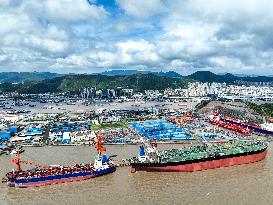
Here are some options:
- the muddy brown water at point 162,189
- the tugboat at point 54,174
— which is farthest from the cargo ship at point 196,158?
the tugboat at point 54,174

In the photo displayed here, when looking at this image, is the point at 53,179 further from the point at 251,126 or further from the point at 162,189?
the point at 251,126

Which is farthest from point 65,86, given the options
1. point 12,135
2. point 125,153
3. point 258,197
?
point 258,197

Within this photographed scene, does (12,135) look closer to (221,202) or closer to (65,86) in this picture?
(221,202)

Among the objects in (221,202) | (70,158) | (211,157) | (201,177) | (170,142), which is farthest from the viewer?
(170,142)

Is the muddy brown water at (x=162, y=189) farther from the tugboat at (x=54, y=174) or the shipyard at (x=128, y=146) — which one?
the shipyard at (x=128, y=146)

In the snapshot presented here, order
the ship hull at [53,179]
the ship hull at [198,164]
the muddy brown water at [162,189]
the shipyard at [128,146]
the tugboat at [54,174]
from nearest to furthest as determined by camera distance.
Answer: the muddy brown water at [162,189], the ship hull at [53,179], the tugboat at [54,174], the shipyard at [128,146], the ship hull at [198,164]

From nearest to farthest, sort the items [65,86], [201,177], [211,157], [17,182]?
1. [17,182]
2. [201,177]
3. [211,157]
4. [65,86]

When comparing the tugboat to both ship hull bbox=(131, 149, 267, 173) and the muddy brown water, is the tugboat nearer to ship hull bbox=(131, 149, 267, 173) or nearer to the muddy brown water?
the muddy brown water
